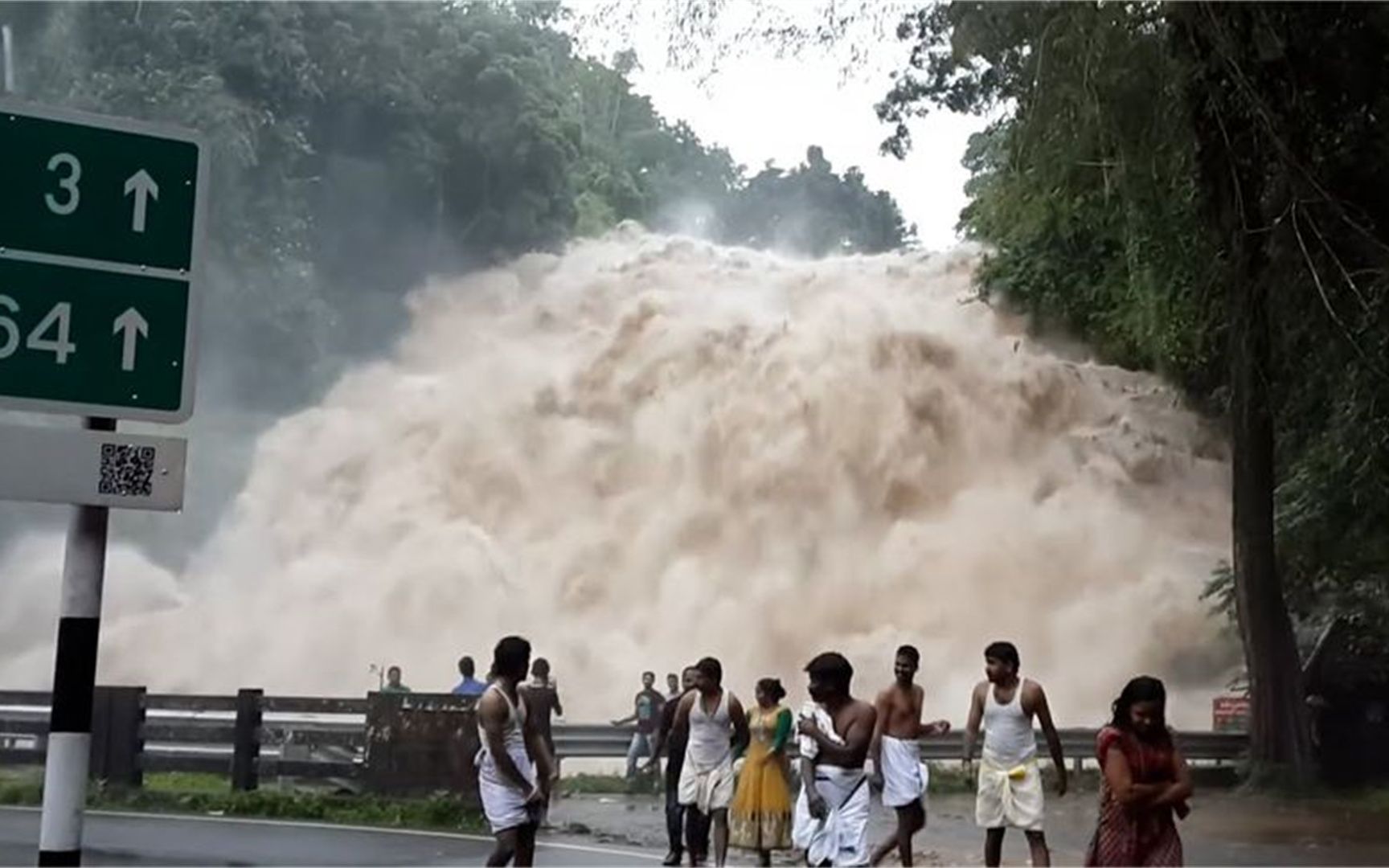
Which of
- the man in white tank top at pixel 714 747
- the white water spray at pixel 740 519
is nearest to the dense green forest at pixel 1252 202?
the man in white tank top at pixel 714 747

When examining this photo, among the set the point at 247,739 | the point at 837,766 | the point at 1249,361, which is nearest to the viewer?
the point at 837,766

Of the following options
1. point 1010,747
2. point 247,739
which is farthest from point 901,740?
point 247,739

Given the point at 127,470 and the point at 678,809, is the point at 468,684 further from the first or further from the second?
the point at 127,470

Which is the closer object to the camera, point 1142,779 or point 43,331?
point 43,331

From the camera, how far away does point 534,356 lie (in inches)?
1157

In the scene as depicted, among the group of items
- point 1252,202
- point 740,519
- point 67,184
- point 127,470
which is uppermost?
point 1252,202

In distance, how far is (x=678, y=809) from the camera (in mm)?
10648

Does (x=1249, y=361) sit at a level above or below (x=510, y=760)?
above

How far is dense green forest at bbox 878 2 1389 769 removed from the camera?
11.3 m

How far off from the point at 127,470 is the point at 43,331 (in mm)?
373

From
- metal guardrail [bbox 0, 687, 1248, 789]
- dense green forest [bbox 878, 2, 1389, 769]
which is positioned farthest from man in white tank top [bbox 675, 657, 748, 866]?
dense green forest [bbox 878, 2, 1389, 769]

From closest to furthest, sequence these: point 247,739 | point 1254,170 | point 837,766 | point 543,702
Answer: point 837,766, point 543,702, point 1254,170, point 247,739

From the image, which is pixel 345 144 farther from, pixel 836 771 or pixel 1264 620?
pixel 836 771

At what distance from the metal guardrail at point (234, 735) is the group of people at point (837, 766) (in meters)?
3.73
